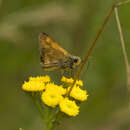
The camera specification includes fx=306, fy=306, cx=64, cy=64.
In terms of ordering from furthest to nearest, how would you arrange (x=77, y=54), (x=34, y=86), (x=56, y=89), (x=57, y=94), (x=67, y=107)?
(x=77, y=54)
(x=34, y=86)
(x=56, y=89)
(x=57, y=94)
(x=67, y=107)

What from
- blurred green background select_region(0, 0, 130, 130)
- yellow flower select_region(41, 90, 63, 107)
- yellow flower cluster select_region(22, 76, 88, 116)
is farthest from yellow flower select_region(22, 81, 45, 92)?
blurred green background select_region(0, 0, 130, 130)

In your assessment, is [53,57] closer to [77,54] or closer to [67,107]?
[67,107]

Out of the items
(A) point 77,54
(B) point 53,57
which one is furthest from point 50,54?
(A) point 77,54

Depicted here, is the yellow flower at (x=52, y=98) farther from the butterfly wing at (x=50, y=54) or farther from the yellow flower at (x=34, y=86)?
the butterfly wing at (x=50, y=54)

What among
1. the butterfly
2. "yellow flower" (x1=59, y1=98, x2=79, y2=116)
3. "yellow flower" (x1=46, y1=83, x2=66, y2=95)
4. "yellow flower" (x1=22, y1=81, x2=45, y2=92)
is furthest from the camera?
the butterfly

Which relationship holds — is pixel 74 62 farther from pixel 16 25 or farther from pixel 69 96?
pixel 16 25

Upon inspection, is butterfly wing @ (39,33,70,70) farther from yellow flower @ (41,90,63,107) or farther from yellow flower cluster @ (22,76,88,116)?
yellow flower @ (41,90,63,107)

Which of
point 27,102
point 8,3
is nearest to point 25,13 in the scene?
point 8,3
